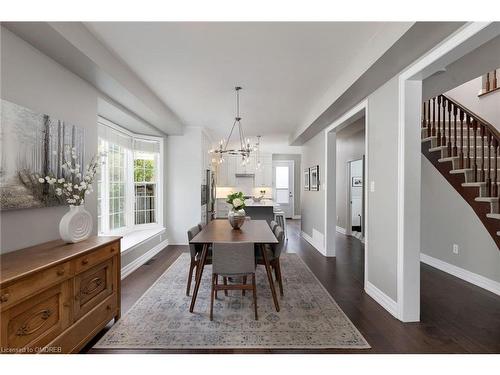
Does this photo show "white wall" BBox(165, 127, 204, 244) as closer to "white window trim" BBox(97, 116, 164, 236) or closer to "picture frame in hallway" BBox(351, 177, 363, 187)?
"white window trim" BBox(97, 116, 164, 236)

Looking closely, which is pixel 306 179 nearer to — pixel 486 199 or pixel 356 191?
pixel 356 191

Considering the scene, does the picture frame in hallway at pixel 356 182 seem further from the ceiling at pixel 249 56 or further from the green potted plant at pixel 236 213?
the green potted plant at pixel 236 213

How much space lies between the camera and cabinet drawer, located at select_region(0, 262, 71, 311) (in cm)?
136

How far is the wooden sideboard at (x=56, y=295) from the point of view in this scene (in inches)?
55.6

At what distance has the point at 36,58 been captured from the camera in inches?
82.4

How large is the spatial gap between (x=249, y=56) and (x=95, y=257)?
2365 millimetres

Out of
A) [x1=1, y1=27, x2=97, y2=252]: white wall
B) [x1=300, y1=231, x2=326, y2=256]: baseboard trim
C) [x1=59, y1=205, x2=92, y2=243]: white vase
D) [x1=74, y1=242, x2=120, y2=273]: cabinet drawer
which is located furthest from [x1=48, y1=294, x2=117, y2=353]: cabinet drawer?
[x1=300, y1=231, x2=326, y2=256]: baseboard trim

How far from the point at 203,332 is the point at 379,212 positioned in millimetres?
2220

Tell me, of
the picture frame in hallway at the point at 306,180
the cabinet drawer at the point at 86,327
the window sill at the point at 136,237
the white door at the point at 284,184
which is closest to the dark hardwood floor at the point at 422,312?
the cabinet drawer at the point at 86,327

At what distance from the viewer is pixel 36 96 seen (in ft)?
6.93

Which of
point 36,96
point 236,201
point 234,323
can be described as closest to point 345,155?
point 236,201

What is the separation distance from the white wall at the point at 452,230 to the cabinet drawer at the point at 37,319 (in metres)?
4.51
